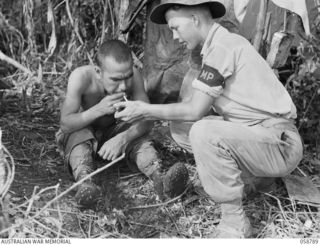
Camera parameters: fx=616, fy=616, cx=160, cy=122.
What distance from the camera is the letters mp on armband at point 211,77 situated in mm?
2930

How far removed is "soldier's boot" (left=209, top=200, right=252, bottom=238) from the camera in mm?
2988

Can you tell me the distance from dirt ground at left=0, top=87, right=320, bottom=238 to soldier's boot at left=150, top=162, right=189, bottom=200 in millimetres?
56

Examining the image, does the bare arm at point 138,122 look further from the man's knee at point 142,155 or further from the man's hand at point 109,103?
the man's hand at point 109,103

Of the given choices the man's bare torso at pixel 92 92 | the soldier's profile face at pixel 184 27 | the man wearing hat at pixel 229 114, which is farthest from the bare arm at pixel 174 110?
the man's bare torso at pixel 92 92

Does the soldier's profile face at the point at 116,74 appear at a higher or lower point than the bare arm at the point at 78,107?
higher

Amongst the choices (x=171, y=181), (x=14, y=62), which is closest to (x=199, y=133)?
(x=171, y=181)

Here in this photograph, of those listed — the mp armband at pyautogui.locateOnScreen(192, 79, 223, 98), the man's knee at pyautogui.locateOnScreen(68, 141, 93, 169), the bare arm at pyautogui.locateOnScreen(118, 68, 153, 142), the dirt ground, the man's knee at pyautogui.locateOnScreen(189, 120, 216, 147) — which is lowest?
the dirt ground

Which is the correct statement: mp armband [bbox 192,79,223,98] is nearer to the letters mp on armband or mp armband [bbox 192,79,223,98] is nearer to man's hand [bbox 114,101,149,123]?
the letters mp on armband

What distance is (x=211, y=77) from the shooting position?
293 centimetres

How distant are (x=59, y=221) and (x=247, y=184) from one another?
103cm

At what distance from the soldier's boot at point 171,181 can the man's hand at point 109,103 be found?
1.41 feet

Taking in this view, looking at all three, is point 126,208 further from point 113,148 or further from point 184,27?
point 184,27

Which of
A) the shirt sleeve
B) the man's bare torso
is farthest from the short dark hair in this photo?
the shirt sleeve

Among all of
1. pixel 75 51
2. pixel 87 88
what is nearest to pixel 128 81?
pixel 87 88
